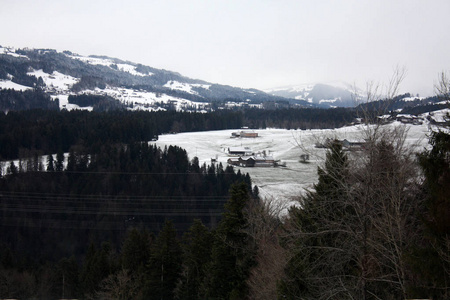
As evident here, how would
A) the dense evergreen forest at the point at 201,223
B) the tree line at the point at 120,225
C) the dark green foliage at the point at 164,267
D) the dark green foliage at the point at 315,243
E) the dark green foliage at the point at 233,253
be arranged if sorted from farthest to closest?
1. the dark green foliage at the point at 164,267
2. the tree line at the point at 120,225
3. the dark green foliage at the point at 233,253
4. the dark green foliage at the point at 315,243
5. the dense evergreen forest at the point at 201,223

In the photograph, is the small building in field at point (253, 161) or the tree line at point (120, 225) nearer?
the tree line at point (120, 225)

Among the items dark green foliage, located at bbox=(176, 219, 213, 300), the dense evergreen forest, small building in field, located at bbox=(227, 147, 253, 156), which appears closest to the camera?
the dense evergreen forest

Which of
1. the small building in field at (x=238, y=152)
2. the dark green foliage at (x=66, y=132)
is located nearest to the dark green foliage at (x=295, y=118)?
the small building in field at (x=238, y=152)

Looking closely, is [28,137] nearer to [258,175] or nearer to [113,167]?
[113,167]

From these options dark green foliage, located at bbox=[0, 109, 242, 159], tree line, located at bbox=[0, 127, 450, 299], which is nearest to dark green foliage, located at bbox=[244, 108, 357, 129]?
dark green foliage, located at bbox=[0, 109, 242, 159]

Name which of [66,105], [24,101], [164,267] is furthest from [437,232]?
[24,101]

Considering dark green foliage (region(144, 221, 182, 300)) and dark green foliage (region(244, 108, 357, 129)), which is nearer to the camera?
dark green foliage (region(144, 221, 182, 300))

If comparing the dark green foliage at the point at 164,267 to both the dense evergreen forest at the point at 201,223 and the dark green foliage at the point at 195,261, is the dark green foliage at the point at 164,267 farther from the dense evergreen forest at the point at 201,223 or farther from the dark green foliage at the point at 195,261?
the dark green foliage at the point at 195,261

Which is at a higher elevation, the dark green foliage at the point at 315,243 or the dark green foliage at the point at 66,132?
the dark green foliage at the point at 66,132

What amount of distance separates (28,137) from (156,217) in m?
41.3

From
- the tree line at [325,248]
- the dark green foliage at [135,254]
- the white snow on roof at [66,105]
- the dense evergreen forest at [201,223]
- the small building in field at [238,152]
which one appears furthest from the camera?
the white snow on roof at [66,105]

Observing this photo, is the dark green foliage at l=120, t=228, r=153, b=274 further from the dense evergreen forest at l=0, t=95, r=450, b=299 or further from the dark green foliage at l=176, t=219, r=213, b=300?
the dark green foliage at l=176, t=219, r=213, b=300

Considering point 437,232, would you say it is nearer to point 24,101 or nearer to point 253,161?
point 253,161

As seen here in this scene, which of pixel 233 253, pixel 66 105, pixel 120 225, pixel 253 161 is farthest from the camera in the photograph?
pixel 66 105
